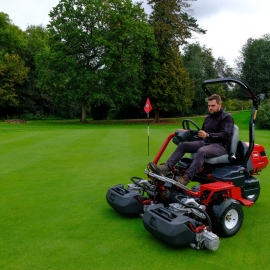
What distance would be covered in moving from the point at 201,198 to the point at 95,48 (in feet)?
112

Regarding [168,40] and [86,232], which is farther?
[168,40]

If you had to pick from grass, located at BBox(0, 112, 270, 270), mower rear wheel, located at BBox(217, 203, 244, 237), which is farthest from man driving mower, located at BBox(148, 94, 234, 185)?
grass, located at BBox(0, 112, 270, 270)

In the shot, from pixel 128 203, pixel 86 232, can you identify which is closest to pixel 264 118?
pixel 128 203

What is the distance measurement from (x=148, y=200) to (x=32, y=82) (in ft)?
158

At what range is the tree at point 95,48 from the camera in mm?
34281

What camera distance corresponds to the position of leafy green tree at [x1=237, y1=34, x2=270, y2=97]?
44.3m

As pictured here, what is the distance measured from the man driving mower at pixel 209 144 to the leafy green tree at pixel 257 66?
41885 mm

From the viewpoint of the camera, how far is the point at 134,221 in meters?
5.14

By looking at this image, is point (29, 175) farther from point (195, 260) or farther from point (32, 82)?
point (32, 82)

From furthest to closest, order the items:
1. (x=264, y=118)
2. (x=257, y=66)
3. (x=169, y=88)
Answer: (x=257, y=66) < (x=169, y=88) < (x=264, y=118)

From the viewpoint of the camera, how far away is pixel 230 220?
468 centimetres

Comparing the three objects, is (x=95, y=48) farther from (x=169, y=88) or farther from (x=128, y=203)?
(x=128, y=203)

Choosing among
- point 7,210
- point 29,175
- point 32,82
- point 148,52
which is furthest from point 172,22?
point 7,210

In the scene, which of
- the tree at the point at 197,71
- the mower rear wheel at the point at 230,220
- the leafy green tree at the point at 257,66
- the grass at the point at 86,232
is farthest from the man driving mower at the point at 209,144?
the leafy green tree at the point at 257,66
